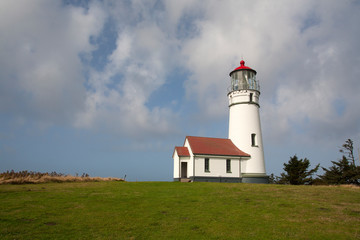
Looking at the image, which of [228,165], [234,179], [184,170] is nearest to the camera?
[234,179]

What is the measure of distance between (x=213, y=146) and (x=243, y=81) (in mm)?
8349

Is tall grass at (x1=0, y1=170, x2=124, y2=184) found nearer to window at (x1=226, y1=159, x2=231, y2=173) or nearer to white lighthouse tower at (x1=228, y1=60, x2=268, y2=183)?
window at (x1=226, y1=159, x2=231, y2=173)

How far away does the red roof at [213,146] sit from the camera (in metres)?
27.6

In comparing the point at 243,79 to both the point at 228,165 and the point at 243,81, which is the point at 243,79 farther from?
the point at 228,165

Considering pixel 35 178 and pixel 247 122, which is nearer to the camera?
pixel 35 178

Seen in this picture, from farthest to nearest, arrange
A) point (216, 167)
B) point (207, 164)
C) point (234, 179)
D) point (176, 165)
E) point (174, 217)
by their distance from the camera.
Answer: point (176, 165), point (234, 179), point (216, 167), point (207, 164), point (174, 217)

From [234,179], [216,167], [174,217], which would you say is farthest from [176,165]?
[174,217]

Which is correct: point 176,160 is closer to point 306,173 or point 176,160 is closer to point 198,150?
point 198,150

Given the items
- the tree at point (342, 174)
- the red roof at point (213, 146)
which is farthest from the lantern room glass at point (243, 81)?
the tree at point (342, 174)

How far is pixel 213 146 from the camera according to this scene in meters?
29.0

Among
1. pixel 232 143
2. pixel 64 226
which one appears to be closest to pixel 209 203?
pixel 64 226

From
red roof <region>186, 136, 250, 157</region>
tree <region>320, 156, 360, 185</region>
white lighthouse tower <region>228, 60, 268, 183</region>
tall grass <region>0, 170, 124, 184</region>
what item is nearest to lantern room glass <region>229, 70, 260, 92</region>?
white lighthouse tower <region>228, 60, 268, 183</region>

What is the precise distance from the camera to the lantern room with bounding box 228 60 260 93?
30.9 metres

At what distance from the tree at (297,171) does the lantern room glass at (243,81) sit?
8970 mm
